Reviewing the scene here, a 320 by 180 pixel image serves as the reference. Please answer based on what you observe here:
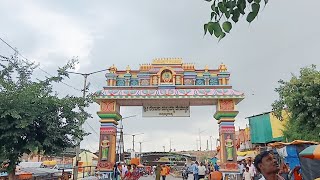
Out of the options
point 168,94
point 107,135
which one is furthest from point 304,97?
point 107,135

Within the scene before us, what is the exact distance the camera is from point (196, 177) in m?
17.0

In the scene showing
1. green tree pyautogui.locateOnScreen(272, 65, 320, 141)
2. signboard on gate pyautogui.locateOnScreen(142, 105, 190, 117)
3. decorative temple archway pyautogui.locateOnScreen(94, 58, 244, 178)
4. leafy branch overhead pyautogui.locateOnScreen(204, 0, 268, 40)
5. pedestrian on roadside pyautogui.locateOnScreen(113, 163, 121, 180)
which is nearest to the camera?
leafy branch overhead pyautogui.locateOnScreen(204, 0, 268, 40)

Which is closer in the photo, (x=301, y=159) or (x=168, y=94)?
(x=301, y=159)

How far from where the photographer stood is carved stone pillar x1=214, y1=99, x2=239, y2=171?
17.5m

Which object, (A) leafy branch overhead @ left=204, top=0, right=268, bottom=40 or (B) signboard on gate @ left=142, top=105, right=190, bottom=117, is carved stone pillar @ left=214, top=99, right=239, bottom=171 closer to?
(B) signboard on gate @ left=142, top=105, right=190, bottom=117

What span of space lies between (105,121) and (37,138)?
9.25 metres

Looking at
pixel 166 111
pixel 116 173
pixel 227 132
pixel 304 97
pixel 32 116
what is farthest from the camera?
pixel 166 111

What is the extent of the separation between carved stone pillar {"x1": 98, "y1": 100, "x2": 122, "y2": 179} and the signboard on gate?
1.75 meters

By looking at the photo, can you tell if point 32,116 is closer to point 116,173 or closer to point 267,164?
point 267,164

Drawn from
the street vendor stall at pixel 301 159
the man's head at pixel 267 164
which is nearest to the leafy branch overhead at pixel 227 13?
the man's head at pixel 267 164

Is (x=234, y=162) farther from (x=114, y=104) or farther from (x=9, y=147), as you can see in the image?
(x=9, y=147)

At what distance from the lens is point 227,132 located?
18.0 meters

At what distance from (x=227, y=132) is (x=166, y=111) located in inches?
146

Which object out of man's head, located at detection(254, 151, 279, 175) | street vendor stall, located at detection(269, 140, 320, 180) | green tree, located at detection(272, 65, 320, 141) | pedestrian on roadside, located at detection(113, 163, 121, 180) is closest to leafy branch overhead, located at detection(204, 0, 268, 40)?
man's head, located at detection(254, 151, 279, 175)
